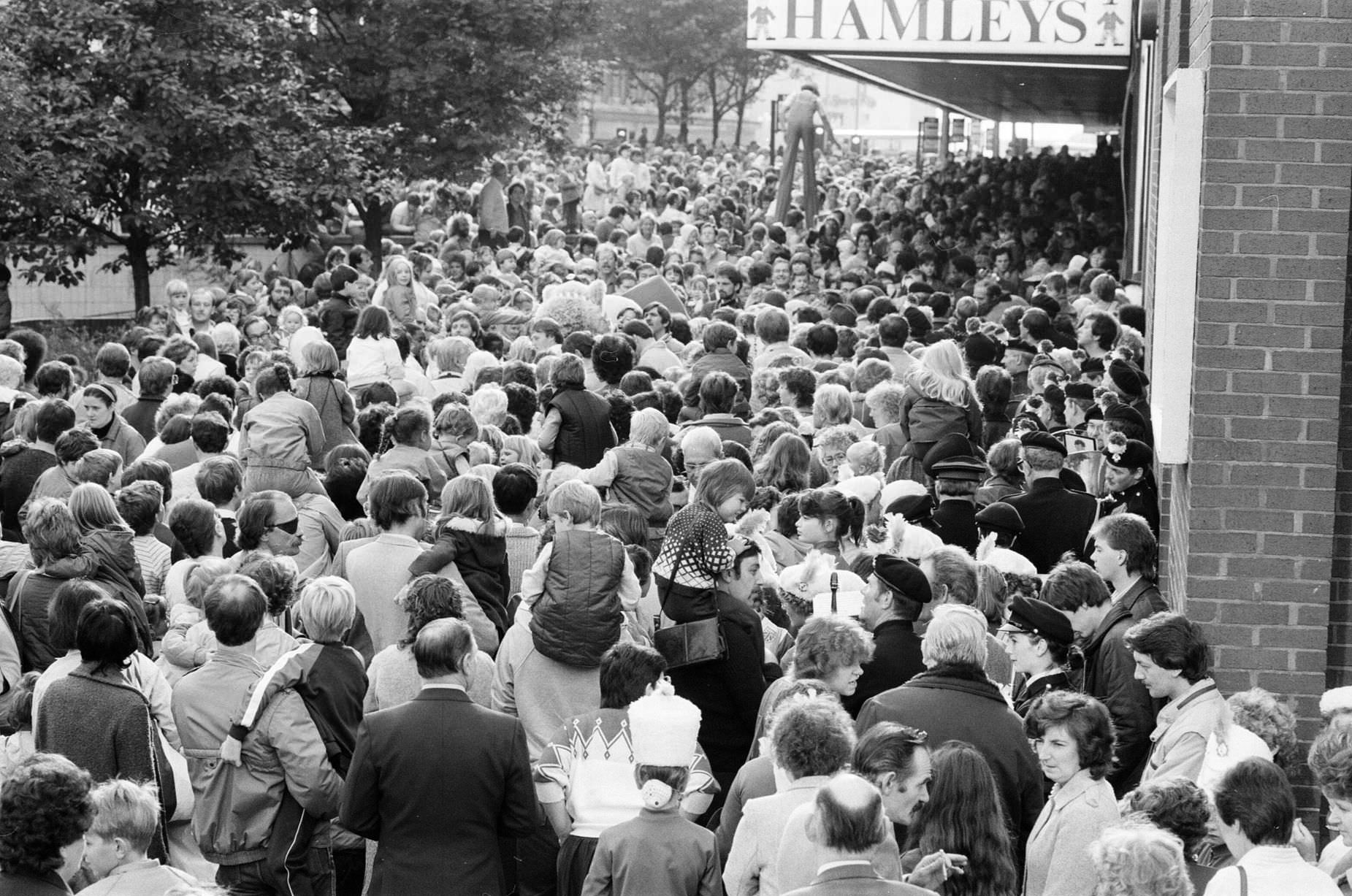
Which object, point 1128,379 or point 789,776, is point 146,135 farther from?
point 789,776

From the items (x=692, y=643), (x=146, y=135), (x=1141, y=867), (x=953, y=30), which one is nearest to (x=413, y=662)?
(x=692, y=643)

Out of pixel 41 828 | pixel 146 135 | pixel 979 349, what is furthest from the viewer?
pixel 146 135

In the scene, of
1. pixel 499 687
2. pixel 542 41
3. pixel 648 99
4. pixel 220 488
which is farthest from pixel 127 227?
pixel 648 99

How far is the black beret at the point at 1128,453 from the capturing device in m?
8.05

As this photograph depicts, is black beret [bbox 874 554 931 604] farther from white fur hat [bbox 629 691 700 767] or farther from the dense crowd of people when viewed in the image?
white fur hat [bbox 629 691 700 767]

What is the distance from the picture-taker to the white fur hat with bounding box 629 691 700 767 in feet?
16.5

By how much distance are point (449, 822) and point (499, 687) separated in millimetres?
1226

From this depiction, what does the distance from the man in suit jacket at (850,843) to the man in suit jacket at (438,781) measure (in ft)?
5.86

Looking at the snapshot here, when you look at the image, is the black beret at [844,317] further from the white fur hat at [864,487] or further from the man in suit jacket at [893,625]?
the man in suit jacket at [893,625]

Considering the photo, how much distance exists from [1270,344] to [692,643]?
7.75 feet

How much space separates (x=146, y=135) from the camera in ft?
57.3

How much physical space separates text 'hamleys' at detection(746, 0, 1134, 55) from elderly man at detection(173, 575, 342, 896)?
9171 mm

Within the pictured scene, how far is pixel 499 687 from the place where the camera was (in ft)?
22.0

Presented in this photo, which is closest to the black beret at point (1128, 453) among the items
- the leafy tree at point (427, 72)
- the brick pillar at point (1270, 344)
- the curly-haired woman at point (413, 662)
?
the brick pillar at point (1270, 344)
